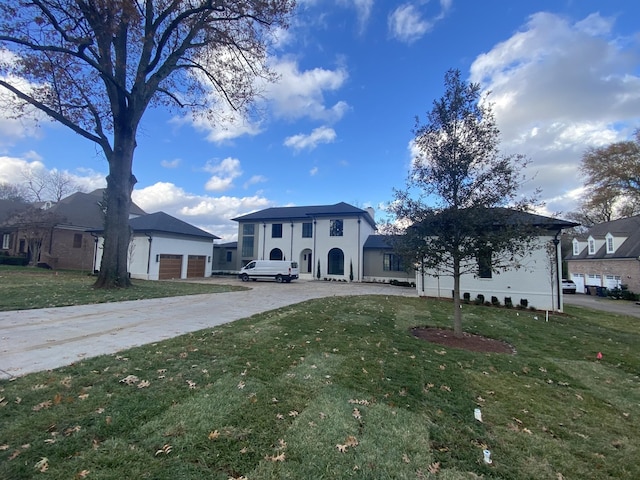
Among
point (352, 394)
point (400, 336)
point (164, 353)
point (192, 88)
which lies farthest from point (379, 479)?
point (192, 88)

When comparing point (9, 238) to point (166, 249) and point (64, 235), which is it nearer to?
point (64, 235)

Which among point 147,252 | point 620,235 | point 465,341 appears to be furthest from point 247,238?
point 620,235

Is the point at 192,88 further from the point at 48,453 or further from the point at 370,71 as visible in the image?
the point at 48,453

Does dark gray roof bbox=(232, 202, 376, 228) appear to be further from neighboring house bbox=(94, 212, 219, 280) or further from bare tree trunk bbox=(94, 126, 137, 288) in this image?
bare tree trunk bbox=(94, 126, 137, 288)

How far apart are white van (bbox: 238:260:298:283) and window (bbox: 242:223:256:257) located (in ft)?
20.7

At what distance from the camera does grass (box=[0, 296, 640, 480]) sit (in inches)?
98.0

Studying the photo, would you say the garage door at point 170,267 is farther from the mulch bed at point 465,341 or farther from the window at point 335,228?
the mulch bed at point 465,341

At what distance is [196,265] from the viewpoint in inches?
1104

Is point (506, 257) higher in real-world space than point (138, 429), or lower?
higher

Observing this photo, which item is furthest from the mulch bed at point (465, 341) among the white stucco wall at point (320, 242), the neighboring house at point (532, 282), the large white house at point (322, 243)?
the white stucco wall at point (320, 242)

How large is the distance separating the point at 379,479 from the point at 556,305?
55.8ft

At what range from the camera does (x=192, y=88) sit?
642 inches

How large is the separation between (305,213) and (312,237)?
2.57 m

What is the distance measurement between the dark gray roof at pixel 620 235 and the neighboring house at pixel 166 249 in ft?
121
